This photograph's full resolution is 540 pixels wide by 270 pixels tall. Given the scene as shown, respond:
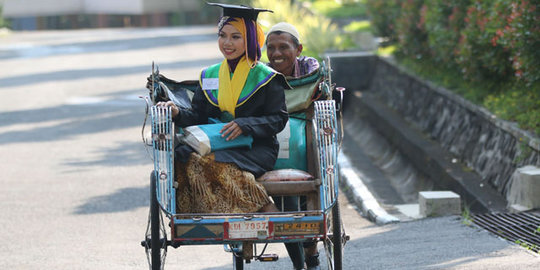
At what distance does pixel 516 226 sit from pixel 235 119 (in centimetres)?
375

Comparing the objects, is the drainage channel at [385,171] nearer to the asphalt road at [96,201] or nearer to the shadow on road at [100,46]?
the asphalt road at [96,201]

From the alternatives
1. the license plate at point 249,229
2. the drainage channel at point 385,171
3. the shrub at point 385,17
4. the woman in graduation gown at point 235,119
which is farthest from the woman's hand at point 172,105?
the shrub at point 385,17

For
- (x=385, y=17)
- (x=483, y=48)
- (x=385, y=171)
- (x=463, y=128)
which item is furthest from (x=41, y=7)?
(x=463, y=128)

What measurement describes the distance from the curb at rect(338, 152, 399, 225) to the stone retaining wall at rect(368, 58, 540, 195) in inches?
55.3

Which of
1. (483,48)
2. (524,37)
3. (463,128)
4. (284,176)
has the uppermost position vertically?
(524,37)

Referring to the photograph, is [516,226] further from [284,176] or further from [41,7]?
[41,7]

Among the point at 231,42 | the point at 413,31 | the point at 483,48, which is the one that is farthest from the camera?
the point at 413,31

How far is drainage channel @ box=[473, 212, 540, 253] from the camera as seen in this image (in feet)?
26.4

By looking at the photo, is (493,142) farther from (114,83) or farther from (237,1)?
(237,1)

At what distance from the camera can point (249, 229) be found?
5633 mm

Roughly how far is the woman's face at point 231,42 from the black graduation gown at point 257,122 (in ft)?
0.93

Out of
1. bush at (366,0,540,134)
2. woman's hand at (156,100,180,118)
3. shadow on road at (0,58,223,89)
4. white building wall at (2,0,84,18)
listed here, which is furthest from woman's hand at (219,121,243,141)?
white building wall at (2,0,84,18)

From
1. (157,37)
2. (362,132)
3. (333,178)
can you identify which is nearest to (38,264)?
(333,178)

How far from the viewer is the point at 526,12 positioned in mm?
10883
